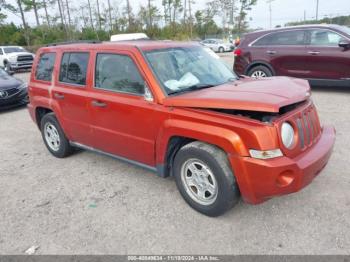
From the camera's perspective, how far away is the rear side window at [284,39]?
27.3 ft

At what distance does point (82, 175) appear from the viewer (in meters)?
4.32

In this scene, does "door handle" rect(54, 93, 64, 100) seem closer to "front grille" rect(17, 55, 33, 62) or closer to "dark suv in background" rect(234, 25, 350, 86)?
"dark suv in background" rect(234, 25, 350, 86)

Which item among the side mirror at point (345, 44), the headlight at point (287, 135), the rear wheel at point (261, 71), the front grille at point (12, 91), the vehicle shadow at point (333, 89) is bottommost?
the vehicle shadow at point (333, 89)

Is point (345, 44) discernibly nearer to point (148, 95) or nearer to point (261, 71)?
point (261, 71)

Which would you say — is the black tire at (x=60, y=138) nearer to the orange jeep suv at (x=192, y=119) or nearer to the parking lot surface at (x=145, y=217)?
the orange jeep suv at (x=192, y=119)

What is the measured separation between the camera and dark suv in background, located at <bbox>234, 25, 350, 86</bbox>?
771 cm

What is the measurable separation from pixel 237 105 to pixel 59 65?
2.93m

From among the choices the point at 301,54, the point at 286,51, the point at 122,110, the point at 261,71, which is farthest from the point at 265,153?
the point at 261,71

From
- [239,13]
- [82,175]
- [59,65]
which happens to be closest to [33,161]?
[82,175]

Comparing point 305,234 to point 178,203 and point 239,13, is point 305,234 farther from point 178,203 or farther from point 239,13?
point 239,13

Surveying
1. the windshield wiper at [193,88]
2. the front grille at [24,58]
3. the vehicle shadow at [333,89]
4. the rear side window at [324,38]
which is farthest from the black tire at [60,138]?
the front grille at [24,58]

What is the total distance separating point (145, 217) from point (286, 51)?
6910mm

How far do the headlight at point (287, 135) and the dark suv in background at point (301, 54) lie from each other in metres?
5.93

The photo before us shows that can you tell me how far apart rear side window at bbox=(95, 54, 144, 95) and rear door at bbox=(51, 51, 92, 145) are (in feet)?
0.71
